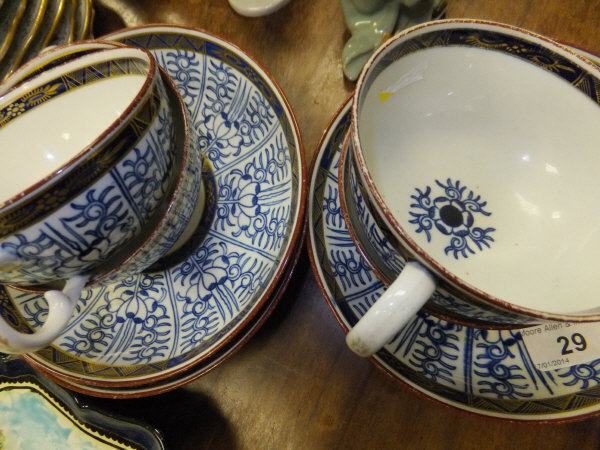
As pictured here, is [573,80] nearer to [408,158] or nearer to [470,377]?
[408,158]

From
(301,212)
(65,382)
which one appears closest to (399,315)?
(301,212)

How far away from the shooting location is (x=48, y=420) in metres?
0.61

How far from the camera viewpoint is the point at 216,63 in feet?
2.17

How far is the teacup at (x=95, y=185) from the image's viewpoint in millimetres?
403

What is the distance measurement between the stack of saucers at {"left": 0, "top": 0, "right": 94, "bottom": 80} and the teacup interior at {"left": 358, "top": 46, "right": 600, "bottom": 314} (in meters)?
0.57

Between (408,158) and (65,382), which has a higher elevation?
(408,158)

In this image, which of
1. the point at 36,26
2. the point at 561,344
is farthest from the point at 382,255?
the point at 36,26

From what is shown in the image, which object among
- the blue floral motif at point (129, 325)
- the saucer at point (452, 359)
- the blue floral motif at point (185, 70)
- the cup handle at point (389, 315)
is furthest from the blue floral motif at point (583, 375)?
the blue floral motif at point (185, 70)

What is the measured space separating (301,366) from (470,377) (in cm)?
23

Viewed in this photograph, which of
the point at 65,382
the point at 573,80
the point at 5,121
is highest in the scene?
the point at 573,80

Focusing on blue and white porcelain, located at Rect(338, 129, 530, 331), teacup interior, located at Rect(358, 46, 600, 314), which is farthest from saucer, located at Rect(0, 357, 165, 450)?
teacup interior, located at Rect(358, 46, 600, 314)

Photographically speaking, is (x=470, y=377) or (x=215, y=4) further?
(x=215, y=4)

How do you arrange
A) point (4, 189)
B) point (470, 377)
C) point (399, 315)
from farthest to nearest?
point (4, 189) < point (470, 377) < point (399, 315)

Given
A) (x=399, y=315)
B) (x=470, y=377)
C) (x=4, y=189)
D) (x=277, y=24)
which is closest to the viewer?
(x=399, y=315)
